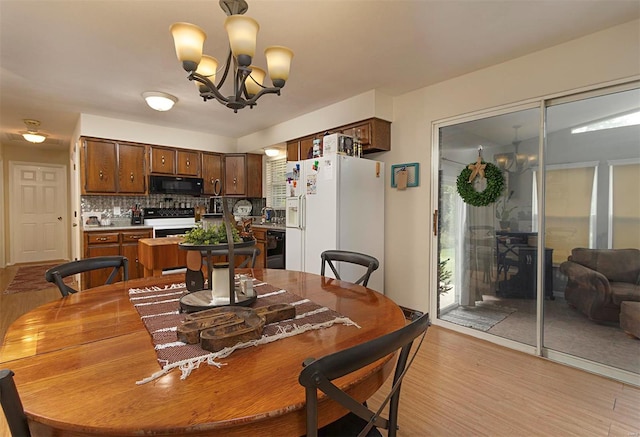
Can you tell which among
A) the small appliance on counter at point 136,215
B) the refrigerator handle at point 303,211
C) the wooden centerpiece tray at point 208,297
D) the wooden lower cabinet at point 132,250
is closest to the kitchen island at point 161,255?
the refrigerator handle at point 303,211

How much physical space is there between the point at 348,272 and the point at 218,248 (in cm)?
223

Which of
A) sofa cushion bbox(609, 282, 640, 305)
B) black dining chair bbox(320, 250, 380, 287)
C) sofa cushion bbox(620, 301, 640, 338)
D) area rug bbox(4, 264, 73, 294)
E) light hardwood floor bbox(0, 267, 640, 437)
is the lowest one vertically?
A: light hardwood floor bbox(0, 267, 640, 437)

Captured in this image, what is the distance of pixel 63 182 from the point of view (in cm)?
703

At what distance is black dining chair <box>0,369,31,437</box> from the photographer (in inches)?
24.3

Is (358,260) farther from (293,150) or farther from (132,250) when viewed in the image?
(132,250)

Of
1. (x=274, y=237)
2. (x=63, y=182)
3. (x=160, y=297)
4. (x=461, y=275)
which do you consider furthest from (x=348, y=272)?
(x=63, y=182)

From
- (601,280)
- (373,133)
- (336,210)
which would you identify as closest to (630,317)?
(601,280)

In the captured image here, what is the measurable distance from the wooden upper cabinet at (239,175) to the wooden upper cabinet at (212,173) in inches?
4.3

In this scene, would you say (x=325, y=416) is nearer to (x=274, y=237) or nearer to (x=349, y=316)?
(x=349, y=316)

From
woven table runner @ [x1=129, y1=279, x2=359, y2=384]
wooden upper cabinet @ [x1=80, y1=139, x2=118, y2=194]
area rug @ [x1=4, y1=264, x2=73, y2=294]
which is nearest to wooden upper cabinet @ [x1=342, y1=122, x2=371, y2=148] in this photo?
woven table runner @ [x1=129, y1=279, x2=359, y2=384]

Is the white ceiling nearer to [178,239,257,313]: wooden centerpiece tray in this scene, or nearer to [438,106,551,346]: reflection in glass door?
[438,106,551,346]: reflection in glass door

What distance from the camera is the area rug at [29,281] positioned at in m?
4.61

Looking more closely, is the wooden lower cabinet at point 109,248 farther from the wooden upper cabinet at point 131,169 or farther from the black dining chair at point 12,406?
the black dining chair at point 12,406

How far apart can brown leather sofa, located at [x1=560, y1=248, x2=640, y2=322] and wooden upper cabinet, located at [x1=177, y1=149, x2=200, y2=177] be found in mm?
5030
